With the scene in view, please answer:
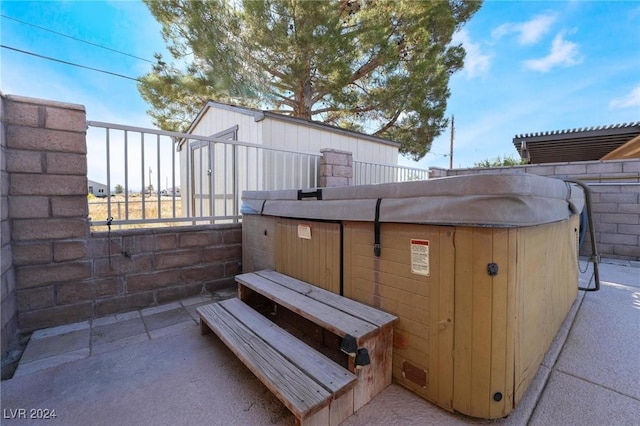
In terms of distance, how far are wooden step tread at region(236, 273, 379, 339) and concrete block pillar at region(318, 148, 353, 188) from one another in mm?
2473

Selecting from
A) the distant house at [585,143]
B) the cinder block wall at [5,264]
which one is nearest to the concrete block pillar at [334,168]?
the cinder block wall at [5,264]

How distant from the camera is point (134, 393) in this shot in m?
1.39

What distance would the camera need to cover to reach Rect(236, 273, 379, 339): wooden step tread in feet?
4.26

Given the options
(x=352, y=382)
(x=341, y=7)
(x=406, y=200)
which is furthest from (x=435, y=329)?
(x=341, y=7)

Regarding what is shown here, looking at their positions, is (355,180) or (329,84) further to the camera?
(329,84)

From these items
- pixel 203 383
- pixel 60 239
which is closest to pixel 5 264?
pixel 60 239

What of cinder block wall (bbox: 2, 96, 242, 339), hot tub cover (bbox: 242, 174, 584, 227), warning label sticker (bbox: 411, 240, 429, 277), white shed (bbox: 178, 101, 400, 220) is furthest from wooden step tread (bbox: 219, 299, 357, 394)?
white shed (bbox: 178, 101, 400, 220)

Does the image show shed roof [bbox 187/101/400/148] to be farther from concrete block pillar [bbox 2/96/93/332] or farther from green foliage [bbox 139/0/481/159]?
concrete block pillar [bbox 2/96/93/332]

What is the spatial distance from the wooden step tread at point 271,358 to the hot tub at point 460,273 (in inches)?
17.7

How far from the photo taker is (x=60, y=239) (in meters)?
2.13

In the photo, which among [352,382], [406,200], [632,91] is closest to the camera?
[352,382]

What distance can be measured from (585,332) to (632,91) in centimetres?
945

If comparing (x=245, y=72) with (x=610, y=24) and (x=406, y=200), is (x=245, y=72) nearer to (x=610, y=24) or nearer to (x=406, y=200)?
(x=406, y=200)

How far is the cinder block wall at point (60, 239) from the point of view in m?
1.98
